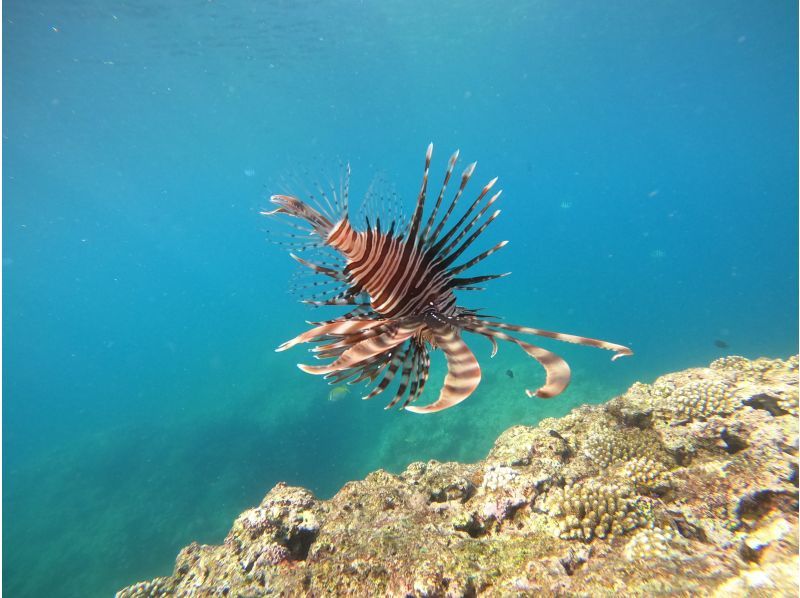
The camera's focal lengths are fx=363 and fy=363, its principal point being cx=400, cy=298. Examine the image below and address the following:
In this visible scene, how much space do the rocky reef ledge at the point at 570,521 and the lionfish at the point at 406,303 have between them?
3.39 ft

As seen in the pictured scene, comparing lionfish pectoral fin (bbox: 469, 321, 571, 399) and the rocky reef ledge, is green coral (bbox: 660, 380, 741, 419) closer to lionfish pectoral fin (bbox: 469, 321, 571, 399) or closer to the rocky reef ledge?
the rocky reef ledge

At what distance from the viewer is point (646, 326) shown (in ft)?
89.7

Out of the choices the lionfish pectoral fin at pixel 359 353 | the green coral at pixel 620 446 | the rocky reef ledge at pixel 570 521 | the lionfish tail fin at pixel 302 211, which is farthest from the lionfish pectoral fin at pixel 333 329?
the green coral at pixel 620 446

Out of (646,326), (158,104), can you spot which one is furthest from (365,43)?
(646,326)

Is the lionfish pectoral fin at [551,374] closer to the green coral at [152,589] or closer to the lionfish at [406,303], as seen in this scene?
the lionfish at [406,303]

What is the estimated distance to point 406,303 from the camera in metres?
1.86

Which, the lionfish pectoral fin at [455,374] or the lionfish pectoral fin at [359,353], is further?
the lionfish pectoral fin at [359,353]

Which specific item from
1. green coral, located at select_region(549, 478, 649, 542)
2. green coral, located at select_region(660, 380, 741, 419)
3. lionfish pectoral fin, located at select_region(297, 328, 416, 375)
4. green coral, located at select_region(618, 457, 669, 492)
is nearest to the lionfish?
lionfish pectoral fin, located at select_region(297, 328, 416, 375)

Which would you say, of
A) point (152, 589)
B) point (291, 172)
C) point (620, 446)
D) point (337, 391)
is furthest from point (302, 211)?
point (337, 391)

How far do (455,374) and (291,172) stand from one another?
90.9 inches

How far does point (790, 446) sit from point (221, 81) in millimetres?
29936

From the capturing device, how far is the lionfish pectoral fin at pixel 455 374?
1.22m

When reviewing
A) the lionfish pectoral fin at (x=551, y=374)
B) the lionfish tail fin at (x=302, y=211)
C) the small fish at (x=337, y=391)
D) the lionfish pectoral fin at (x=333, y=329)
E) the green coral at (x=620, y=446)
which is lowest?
the green coral at (x=620, y=446)

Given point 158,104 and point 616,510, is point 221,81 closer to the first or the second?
point 158,104
